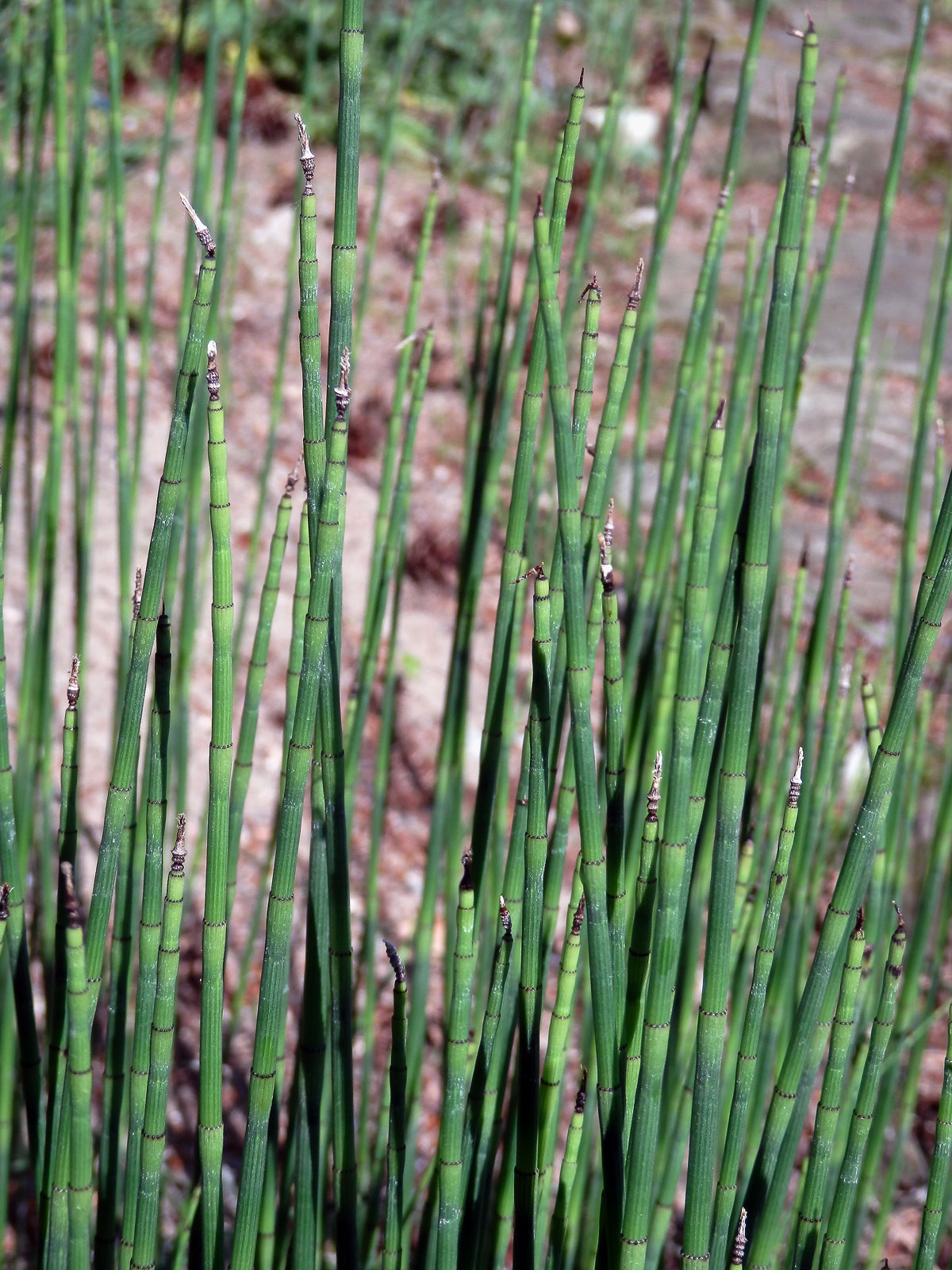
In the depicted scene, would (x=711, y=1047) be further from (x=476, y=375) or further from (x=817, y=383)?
(x=817, y=383)

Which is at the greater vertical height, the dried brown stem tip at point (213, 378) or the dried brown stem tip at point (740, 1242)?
the dried brown stem tip at point (213, 378)

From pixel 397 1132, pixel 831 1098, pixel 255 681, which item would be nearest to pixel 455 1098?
pixel 397 1132

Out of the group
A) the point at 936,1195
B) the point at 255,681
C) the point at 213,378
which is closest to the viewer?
the point at 213,378

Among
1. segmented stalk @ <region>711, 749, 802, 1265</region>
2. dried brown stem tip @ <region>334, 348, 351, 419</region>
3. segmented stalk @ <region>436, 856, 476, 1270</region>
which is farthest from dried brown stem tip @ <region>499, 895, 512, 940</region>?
dried brown stem tip @ <region>334, 348, 351, 419</region>

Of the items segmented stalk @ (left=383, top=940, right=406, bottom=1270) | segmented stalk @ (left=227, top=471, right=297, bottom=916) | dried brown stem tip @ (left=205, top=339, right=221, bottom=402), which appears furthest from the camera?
segmented stalk @ (left=227, top=471, right=297, bottom=916)

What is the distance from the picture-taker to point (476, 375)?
1.04 metres

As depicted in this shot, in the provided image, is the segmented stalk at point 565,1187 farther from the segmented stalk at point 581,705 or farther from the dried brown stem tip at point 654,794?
the dried brown stem tip at point 654,794

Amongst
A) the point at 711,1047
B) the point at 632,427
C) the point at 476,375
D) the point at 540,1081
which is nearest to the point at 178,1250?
the point at 540,1081

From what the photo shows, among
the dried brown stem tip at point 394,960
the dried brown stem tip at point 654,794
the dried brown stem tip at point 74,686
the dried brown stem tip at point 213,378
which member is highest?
the dried brown stem tip at point 213,378

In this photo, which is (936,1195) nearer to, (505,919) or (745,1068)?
(745,1068)

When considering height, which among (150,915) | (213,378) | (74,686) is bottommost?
(150,915)

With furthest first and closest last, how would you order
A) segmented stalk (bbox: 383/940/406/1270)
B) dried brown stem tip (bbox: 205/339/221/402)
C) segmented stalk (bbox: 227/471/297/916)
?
1. segmented stalk (bbox: 227/471/297/916)
2. segmented stalk (bbox: 383/940/406/1270)
3. dried brown stem tip (bbox: 205/339/221/402)

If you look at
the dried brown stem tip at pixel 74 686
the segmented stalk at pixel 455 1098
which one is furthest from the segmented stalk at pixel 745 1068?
the dried brown stem tip at pixel 74 686

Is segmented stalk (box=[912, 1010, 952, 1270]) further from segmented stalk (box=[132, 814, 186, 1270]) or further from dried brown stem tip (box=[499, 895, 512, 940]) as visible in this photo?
segmented stalk (box=[132, 814, 186, 1270])
